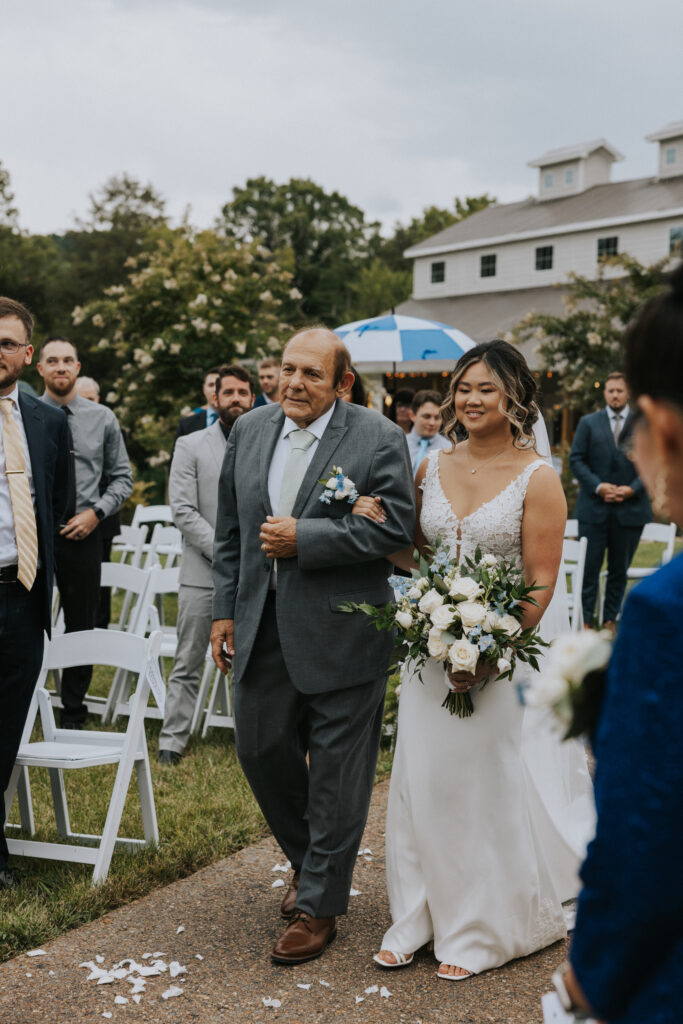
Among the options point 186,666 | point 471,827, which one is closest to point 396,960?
point 471,827

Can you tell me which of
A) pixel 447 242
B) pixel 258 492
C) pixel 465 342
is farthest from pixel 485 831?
pixel 447 242

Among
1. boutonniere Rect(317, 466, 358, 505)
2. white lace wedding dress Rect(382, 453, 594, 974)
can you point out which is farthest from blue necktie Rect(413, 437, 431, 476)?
boutonniere Rect(317, 466, 358, 505)

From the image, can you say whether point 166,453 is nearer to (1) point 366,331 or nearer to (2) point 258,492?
(1) point 366,331

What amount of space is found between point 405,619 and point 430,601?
13cm

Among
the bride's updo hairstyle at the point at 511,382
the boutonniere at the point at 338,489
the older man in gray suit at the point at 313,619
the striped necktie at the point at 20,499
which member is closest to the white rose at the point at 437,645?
the older man in gray suit at the point at 313,619

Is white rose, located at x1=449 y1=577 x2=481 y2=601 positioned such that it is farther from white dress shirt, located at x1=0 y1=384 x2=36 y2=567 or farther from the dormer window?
the dormer window

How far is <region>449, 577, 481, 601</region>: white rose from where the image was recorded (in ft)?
12.0

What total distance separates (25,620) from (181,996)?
1788 millimetres

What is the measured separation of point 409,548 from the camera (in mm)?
4281

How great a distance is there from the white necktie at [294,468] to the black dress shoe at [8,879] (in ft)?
7.00

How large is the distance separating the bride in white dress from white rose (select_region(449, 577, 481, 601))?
0.90 feet

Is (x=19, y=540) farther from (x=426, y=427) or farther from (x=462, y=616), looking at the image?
(x=426, y=427)

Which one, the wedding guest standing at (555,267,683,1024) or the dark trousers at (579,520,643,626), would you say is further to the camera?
the dark trousers at (579,520,643,626)

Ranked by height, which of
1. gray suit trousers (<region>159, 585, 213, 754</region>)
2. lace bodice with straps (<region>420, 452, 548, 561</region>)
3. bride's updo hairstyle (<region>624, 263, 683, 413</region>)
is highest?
bride's updo hairstyle (<region>624, 263, 683, 413</region>)
